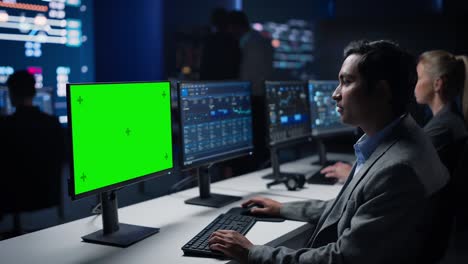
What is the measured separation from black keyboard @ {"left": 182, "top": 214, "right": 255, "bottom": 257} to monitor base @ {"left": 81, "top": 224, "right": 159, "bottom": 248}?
20cm

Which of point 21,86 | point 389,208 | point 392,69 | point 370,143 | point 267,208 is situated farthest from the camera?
point 21,86

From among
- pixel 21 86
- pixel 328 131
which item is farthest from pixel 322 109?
pixel 21 86

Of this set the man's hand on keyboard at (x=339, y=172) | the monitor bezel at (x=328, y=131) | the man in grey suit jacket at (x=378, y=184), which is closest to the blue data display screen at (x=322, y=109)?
the monitor bezel at (x=328, y=131)

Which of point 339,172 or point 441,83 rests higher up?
point 441,83

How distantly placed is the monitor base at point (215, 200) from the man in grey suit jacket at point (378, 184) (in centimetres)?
60

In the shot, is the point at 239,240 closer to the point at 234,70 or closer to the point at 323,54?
the point at 234,70

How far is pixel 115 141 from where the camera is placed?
175cm

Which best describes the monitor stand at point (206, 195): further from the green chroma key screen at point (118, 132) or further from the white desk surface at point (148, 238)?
the green chroma key screen at point (118, 132)

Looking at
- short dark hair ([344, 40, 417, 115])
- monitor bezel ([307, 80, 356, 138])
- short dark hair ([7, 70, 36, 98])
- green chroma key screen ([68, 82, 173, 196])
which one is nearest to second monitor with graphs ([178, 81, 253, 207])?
green chroma key screen ([68, 82, 173, 196])

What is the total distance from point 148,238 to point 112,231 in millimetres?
128

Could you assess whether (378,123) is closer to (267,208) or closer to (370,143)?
(370,143)

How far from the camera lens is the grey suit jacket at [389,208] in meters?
1.35

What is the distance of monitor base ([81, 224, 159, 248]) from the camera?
5.56 ft

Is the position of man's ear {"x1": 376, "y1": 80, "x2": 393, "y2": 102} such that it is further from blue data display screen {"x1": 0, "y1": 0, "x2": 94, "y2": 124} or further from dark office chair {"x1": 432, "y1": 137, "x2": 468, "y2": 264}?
blue data display screen {"x1": 0, "y1": 0, "x2": 94, "y2": 124}
